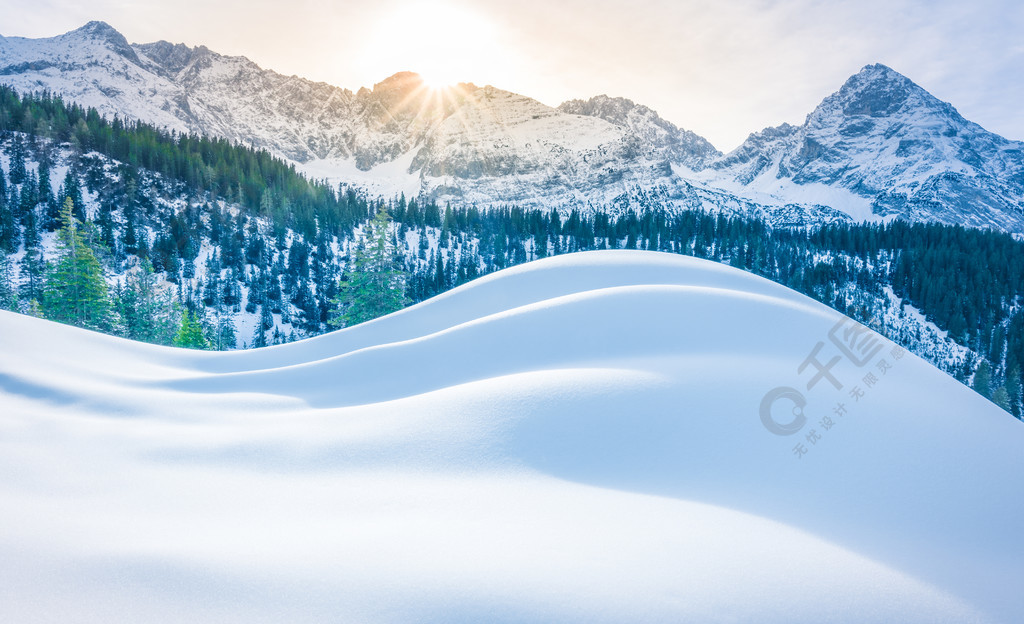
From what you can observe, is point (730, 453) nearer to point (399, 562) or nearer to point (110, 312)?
point (399, 562)

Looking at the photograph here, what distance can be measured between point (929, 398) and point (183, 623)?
20.2 feet

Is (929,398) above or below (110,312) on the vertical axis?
below

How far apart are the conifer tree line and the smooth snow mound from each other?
16.5 metres

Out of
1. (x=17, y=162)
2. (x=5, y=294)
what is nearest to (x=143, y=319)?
(x=5, y=294)

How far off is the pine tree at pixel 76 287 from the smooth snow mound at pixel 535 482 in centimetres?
2246

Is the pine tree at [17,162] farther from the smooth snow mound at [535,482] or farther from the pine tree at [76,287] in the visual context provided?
the smooth snow mound at [535,482]

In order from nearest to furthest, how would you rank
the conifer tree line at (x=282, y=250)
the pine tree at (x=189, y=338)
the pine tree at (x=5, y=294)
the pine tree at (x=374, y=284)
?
the pine tree at (x=374, y=284)
the pine tree at (x=189, y=338)
the conifer tree line at (x=282, y=250)
the pine tree at (x=5, y=294)

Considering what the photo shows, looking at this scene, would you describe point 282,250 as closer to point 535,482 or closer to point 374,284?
point 374,284

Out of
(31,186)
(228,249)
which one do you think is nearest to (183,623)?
(228,249)

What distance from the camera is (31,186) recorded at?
195 feet

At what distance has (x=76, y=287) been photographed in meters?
22.5

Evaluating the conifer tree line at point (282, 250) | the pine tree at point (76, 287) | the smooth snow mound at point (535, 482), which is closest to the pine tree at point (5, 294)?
the conifer tree line at point (282, 250)

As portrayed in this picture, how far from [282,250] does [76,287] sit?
5030 cm

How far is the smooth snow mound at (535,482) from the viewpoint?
227 cm
